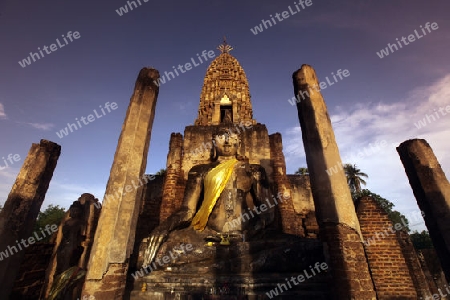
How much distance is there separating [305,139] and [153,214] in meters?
6.78

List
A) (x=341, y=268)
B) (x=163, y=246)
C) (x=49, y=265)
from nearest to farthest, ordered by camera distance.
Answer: (x=341, y=268) < (x=163, y=246) < (x=49, y=265)

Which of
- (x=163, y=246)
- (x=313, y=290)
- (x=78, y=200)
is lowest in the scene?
(x=313, y=290)

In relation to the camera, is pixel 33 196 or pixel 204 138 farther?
pixel 204 138

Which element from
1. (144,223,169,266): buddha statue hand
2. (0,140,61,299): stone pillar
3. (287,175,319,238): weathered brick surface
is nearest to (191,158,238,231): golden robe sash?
(144,223,169,266): buddha statue hand

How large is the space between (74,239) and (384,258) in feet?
25.7

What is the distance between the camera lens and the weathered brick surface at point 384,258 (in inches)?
182

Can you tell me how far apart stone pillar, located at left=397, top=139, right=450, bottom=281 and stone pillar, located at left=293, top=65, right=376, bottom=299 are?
2358 mm

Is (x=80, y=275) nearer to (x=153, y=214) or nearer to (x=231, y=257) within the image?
(x=231, y=257)

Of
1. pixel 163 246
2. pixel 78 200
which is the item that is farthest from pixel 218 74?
pixel 163 246

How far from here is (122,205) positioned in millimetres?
4848

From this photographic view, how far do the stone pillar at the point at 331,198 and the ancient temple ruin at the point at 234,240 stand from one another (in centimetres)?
2

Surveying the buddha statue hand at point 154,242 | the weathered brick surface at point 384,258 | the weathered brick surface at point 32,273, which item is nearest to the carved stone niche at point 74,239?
the weathered brick surface at point 32,273

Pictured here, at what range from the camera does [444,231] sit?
505 cm

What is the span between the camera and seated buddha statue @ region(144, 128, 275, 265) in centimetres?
652
